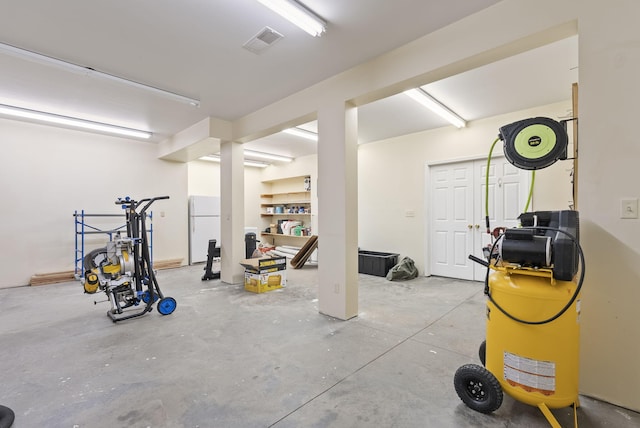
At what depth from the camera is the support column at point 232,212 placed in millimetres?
4891

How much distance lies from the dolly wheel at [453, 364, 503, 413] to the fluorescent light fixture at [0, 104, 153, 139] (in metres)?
6.03

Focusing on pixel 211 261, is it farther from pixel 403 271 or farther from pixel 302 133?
pixel 403 271

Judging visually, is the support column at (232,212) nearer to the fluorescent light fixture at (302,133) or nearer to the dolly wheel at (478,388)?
the fluorescent light fixture at (302,133)

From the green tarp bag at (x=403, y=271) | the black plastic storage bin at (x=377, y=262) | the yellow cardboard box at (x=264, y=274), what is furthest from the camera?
the black plastic storage bin at (x=377, y=262)

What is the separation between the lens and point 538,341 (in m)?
1.50

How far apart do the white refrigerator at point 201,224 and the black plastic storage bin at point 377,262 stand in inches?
141

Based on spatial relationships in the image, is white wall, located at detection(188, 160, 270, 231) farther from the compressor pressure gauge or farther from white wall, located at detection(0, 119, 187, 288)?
the compressor pressure gauge

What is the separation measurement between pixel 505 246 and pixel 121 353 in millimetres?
3058

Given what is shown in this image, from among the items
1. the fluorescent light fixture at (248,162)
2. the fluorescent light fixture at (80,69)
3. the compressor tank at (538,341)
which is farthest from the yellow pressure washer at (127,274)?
the fluorescent light fixture at (248,162)

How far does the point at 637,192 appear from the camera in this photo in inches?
65.2

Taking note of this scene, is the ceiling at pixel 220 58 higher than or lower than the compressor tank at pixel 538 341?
higher

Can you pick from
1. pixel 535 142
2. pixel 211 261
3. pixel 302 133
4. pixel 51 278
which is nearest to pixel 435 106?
pixel 302 133

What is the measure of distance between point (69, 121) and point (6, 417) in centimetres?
462

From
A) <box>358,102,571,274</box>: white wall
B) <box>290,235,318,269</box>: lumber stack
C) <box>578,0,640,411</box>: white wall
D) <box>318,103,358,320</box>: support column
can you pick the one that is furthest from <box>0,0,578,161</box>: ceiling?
<box>290,235,318,269</box>: lumber stack
